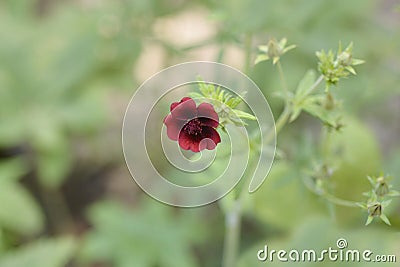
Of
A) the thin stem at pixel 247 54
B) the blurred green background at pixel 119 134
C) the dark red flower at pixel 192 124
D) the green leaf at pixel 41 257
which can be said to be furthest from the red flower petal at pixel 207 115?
the green leaf at pixel 41 257

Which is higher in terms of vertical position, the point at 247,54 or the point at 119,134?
the point at 119,134

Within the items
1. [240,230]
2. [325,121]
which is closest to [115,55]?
[240,230]

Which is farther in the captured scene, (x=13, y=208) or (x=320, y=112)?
(x=13, y=208)

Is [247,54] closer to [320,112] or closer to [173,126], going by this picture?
[320,112]

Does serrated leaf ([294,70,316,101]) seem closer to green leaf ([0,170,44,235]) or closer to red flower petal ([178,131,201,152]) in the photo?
red flower petal ([178,131,201,152])

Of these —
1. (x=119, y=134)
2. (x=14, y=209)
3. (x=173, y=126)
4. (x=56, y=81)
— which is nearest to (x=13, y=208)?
(x=14, y=209)

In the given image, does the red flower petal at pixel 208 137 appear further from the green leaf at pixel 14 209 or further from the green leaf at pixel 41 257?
the green leaf at pixel 14 209

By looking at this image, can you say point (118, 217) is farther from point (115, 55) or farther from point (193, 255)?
point (115, 55)

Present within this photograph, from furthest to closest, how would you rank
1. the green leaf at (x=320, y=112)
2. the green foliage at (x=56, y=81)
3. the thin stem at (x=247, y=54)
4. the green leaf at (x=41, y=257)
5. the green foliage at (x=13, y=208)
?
the green foliage at (x=56, y=81) → the green foliage at (x=13, y=208) → the green leaf at (x=41, y=257) → the thin stem at (x=247, y=54) → the green leaf at (x=320, y=112)
